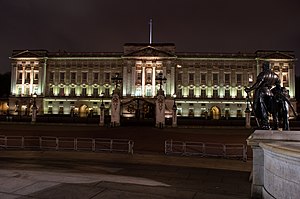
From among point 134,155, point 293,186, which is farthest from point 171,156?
point 293,186

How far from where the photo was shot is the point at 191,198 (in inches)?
233

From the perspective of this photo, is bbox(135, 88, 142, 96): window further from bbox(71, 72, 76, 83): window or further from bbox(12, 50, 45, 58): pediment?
bbox(12, 50, 45, 58): pediment

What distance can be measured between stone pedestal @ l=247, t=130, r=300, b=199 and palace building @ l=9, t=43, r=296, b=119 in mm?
67187

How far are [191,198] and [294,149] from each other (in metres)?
2.67

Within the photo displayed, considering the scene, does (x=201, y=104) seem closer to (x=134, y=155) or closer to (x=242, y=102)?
(x=242, y=102)

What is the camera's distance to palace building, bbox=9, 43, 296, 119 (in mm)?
75500

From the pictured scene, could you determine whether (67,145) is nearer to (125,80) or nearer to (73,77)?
(125,80)

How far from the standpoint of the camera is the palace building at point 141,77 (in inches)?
2972

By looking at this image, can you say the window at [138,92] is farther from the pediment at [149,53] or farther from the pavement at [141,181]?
the pavement at [141,181]

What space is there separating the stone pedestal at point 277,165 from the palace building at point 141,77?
6719 cm

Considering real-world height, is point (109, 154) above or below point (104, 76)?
below

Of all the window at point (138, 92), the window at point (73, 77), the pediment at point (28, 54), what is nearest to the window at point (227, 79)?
the window at point (138, 92)

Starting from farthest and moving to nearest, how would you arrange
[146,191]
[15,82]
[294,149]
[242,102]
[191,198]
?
[15,82]
[242,102]
[146,191]
[191,198]
[294,149]

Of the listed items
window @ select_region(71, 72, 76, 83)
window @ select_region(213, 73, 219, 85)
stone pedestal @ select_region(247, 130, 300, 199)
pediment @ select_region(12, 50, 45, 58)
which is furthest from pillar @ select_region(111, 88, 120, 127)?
pediment @ select_region(12, 50, 45, 58)
